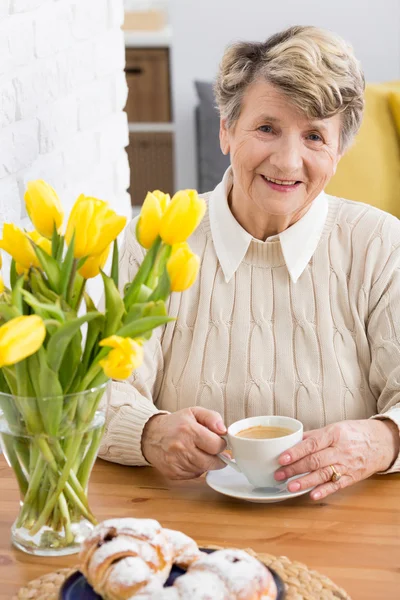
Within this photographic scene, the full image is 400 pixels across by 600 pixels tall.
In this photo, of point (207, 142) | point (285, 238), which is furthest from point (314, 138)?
point (207, 142)

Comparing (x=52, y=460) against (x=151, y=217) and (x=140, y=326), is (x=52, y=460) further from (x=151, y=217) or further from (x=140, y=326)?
(x=151, y=217)

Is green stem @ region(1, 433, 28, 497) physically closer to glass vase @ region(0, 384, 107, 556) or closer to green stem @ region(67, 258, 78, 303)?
glass vase @ region(0, 384, 107, 556)

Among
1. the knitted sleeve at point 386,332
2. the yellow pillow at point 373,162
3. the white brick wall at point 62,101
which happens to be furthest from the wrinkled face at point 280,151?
the yellow pillow at point 373,162

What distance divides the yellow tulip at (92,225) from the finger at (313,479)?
46 centimetres

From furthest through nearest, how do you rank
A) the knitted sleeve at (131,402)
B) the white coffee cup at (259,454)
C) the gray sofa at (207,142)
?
the gray sofa at (207,142) < the knitted sleeve at (131,402) < the white coffee cup at (259,454)

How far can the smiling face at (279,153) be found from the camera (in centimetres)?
166

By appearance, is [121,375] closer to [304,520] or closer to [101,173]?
[304,520]

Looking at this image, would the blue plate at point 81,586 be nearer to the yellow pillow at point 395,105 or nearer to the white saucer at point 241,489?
the white saucer at point 241,489

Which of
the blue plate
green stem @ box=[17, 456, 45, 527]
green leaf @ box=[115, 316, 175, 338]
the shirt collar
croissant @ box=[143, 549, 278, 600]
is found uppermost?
green leaf @ box=[115, 316, 175, 338]

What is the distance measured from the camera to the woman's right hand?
1.37 meters

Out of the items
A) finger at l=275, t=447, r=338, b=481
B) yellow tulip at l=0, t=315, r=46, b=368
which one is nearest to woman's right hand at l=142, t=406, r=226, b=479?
finger at l=275, t=447, r=338, b=481

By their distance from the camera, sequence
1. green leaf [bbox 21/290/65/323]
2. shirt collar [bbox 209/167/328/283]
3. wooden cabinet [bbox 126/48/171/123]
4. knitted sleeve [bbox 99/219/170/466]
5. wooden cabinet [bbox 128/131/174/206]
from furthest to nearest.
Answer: wooden cabinet [bbox 128/131/174/206] < wooden cabinet [bbox 126/48/171/123] < shirt collar [bbox 209/167/328/283] < knitted sleeve [bbox 99/219/170/466] < green leaf [bbox 21/290/65/323]

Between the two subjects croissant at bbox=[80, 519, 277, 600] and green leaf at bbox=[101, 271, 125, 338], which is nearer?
croissant at bbox=[80, 519, 277, 600]

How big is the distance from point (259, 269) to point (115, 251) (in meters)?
0.64
